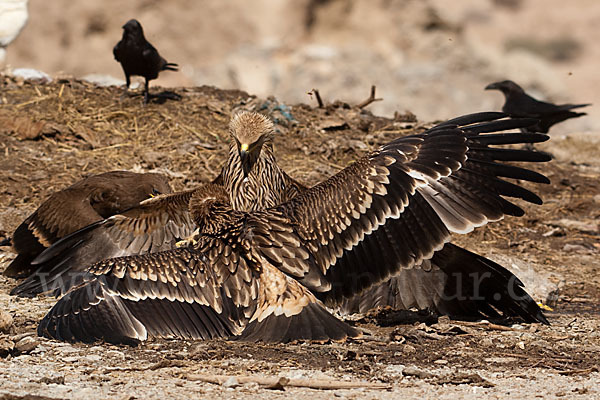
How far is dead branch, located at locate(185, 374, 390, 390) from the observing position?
381 cm

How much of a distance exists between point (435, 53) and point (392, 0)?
6.12 feet

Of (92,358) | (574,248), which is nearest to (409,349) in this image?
(92,358)

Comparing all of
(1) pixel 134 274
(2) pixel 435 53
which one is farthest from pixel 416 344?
(2) pixel 435 53

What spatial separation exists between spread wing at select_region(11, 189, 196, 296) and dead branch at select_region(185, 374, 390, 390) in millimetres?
2023

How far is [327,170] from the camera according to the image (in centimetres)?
832

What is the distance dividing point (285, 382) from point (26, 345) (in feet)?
4.53

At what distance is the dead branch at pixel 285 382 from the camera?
12.5 feet

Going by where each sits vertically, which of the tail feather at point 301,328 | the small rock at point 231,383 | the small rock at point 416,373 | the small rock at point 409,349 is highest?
the tail feather at point 301,328

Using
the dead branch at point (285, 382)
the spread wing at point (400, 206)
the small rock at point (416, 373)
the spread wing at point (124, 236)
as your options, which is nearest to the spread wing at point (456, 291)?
the spread wing at point (400, 206)

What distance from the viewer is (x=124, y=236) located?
5.89m

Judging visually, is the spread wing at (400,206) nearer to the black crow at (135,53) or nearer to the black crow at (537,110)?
the black crow at (135,53)

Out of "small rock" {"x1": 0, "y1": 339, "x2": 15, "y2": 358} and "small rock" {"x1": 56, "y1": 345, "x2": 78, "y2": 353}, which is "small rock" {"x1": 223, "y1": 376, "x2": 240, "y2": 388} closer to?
"small rock" {"x1": 56, "y1": 345, "x2": 78, "y2": 353}

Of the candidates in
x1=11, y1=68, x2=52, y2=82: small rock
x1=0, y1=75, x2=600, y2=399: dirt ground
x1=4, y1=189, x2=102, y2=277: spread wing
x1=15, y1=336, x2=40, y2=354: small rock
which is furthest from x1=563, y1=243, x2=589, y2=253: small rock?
x1=11, y1=68, x2=52, y2=82: small rock

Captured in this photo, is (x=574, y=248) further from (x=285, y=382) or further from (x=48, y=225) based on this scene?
(x=285, y=382)
